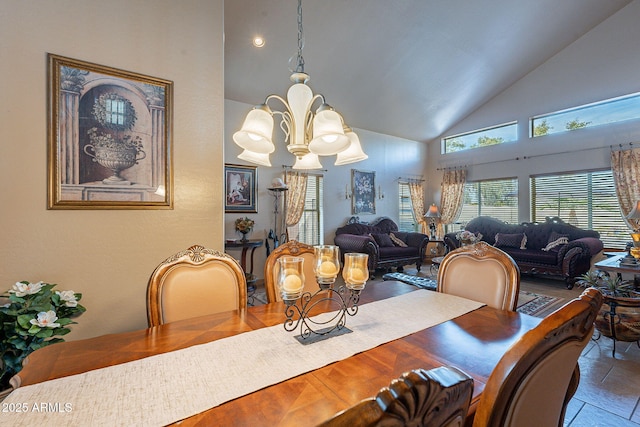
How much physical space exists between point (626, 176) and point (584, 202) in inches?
28.2

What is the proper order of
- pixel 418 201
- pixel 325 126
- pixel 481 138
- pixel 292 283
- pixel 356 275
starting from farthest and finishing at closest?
pixel 418 201, pixel 481 138, pixel 325 126, pixel 356 275, pixel 292 283

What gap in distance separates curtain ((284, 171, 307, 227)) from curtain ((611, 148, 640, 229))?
5.53 metres

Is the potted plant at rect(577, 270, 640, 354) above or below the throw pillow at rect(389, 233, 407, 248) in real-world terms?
below

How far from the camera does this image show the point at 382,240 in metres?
5.86

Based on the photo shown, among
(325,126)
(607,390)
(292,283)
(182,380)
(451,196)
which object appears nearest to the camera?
(182,380)

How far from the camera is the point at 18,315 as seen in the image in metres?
1.50

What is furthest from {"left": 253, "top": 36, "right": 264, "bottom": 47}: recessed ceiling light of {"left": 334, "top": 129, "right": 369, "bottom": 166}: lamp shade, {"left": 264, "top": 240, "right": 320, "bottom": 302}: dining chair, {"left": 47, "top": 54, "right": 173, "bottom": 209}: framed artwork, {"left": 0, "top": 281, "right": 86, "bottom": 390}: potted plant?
{"left": 0, "top": 281, "right": 86, "bottom": 390}: potted plant

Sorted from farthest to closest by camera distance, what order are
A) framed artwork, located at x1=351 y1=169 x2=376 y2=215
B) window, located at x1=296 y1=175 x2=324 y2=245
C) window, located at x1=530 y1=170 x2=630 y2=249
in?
framed artwork, located at x1=351 y1=169 x2=376 y2=215 < window, located at x1=296 y1=175 x2=324 y2=245 < window, located at x1=530 y1=170 x2=630 y2=249

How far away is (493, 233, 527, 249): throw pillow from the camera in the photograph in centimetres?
545

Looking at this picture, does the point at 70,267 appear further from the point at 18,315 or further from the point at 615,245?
the point at 615,245

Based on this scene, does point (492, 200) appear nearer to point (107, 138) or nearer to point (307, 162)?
point (307, 162)

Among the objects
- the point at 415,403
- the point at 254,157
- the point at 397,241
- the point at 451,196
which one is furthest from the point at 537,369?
the point at 451,196

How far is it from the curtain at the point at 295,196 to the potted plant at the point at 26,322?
3912mm

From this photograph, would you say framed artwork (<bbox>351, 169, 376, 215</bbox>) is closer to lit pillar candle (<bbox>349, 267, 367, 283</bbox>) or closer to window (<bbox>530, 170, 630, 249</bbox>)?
window (<bbox>530, 170, 630, 249</bbox>)
